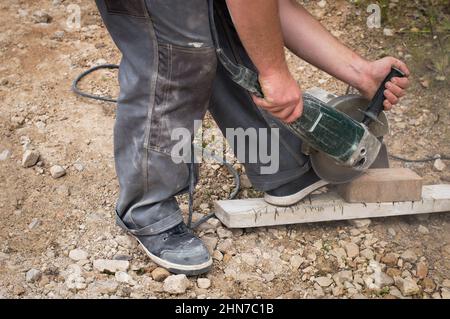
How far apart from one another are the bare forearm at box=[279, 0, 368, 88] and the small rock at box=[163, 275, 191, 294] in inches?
38.2

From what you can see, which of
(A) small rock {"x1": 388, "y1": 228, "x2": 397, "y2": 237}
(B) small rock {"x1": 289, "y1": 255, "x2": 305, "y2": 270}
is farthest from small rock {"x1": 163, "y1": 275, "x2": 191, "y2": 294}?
(A) small rock {"x1": 388, "y1": 228, "x2": 397, "y2": 237}

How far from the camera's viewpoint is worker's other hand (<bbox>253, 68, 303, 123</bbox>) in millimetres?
1931

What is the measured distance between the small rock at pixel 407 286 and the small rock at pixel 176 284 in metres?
0.78

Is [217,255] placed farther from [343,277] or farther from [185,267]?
[343,277]

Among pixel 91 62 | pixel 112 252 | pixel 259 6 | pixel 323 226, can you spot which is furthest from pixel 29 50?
pixel 259 6

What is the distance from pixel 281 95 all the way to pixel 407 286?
895mm

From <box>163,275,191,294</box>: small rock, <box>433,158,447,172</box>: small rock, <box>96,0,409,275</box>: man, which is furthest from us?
<box>433,158,447,172</box>: small rock

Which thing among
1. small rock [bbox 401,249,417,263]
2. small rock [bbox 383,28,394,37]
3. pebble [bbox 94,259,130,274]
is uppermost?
small rock [bbox 383,28,394,37]

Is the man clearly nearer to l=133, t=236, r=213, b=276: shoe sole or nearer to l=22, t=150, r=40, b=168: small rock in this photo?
l=133, t=236, r=213, b=276: shoe sole

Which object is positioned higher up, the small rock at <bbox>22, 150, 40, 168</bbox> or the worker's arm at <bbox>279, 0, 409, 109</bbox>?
the worker's arm at <bbox>279, 0, 409, 109</bbox>

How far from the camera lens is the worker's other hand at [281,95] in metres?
1.93

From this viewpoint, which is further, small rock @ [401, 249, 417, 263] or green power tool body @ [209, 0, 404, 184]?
small rock @ [401, 249, 417, 263]

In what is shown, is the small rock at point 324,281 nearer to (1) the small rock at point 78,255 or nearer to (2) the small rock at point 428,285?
(2) the small rock at point 428,285

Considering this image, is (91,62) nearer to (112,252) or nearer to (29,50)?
(29,50)
